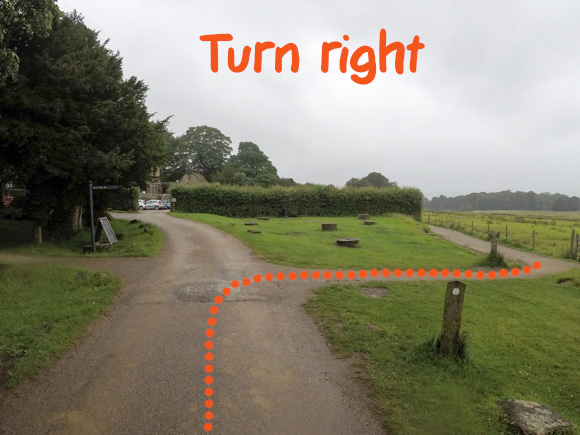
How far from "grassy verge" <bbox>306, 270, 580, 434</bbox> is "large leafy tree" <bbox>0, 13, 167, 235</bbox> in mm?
11146

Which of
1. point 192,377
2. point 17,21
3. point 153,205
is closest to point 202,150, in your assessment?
point 153,205

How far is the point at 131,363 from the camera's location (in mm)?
5633

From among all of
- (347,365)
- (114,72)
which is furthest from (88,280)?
(114,72)

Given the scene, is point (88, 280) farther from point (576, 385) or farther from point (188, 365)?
point (576, 385)

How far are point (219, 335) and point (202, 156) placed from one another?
72.8m

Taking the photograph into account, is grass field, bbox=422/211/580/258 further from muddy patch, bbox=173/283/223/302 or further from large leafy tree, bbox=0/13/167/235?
large leafy tree, bbox=0/13/167/235

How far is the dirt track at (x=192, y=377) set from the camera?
13.9ft

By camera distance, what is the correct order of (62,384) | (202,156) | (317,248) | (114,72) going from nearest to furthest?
1. (62,384)
2. (317,248)
3. (114,72)
4. (202,156)

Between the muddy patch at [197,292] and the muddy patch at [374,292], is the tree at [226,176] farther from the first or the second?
the muddy patch at [374,292]

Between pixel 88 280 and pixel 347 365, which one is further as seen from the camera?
pixel 88 280

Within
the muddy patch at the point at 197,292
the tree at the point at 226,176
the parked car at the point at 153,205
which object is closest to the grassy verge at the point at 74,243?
the muddy patch at the point at 197,292

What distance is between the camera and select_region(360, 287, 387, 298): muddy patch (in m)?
9.31

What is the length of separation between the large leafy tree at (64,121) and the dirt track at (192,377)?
819cm

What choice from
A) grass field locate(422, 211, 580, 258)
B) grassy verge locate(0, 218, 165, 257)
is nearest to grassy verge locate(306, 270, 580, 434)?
grassy verge locate(0, 218, 165, 257)
